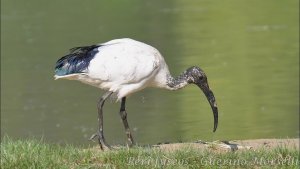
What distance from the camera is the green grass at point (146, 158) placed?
7.20 meters

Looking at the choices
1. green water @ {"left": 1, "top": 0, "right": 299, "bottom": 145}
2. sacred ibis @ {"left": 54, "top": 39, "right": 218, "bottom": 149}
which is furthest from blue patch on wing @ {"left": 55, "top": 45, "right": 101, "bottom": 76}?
green water @ {"left": 1, "top": 0, "right": 299, "bottom": 145}

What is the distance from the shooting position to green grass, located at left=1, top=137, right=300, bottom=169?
7199 millimetres

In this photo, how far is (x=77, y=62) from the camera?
8273 mm

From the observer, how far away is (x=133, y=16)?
26.2 m

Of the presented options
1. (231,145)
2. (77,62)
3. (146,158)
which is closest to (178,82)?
(231,145)

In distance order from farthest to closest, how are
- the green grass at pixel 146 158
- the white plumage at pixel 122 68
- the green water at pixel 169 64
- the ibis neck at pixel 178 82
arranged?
the green water at pixel 169 64 < the ibis neck at pixel 178 82 < the white plumage at pixel 122 68 < the green grass at pixel 146 158

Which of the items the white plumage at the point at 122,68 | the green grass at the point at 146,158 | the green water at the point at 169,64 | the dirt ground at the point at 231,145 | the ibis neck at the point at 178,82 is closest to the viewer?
the green grass at the point at 146,158

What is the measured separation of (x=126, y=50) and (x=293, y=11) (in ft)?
59.5

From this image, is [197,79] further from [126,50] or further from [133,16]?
[133,16]

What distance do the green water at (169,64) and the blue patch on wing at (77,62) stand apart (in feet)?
13.0

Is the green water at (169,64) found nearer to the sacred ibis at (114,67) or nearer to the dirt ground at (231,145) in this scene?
the dirt ground at (231,145)

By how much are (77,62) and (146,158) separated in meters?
1.37

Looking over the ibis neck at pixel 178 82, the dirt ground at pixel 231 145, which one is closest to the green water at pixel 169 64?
the dirt ground at pixel 231 145

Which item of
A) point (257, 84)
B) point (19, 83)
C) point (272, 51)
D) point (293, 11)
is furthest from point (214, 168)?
point (293, 11)
